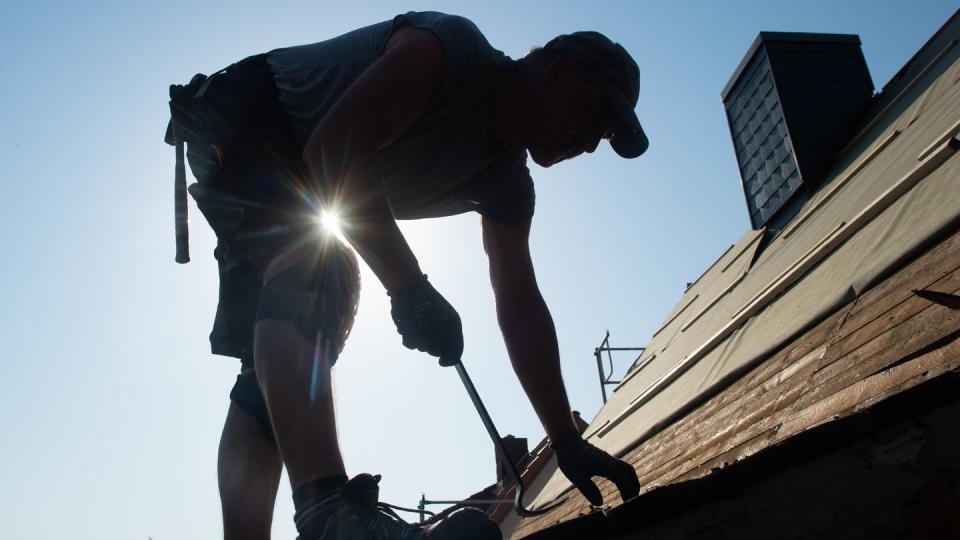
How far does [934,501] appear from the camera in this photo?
45.7 inches

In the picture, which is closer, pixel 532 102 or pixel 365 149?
pixel 365 149

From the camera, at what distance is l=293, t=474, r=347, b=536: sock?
1.41 metres

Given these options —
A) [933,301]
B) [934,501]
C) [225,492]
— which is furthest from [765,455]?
[225,492]

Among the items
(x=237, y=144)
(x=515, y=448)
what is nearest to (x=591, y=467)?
(x=237, y=144)

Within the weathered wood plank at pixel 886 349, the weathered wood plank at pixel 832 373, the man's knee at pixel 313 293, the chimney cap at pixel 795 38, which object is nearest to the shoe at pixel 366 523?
the man's knee at pixel 313 293

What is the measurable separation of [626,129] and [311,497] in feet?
4.12

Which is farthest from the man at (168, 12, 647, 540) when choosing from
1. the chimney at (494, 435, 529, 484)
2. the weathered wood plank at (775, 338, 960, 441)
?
the chimney at (494, 435, 529, 484)

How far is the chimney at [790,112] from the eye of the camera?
585cm

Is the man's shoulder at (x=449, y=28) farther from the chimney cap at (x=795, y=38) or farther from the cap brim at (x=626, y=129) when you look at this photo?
the chimney cap at (x=795, y=38)

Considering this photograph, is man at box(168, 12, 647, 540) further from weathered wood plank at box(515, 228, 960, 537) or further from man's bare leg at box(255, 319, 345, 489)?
weathered wood plank at box(515, 228, 960, 537)

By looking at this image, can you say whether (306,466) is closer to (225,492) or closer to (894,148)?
(225,492)

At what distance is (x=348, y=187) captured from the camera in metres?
1.65

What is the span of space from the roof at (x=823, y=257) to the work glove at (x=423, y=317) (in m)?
1.31

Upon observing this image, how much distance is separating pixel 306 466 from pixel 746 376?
191 cm
